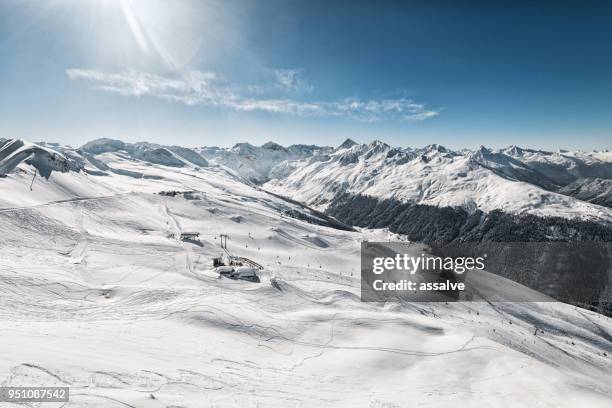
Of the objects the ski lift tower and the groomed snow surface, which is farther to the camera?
the ski lift tower

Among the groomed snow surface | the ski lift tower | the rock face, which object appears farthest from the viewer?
the rock face

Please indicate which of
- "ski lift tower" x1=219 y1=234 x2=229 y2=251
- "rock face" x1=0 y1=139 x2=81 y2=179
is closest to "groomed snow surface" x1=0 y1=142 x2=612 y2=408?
"ski lift tower" x1=219 y1=234 x2=229 y2=251

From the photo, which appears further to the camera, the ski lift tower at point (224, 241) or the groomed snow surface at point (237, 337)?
the ski lift tower at point (224, 241)

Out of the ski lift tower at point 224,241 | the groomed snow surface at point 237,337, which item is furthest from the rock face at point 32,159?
the ski lift tower at point 224,241

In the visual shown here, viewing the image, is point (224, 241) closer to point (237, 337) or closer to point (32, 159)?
point (237, 337)

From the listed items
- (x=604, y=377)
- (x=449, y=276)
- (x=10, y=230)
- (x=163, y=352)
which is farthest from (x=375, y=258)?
(x=10, y=230)

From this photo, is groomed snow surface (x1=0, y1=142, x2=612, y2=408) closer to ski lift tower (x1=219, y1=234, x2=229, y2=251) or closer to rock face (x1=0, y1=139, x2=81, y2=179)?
ski lift tower (x1=219, y1=234, x2=229, y2=251)

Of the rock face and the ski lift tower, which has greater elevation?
the rock face

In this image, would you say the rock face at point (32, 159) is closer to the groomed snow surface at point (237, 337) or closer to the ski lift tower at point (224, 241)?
the groomed snow surface at point (237, 337)

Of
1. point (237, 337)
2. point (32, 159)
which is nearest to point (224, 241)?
point (237, 337)
